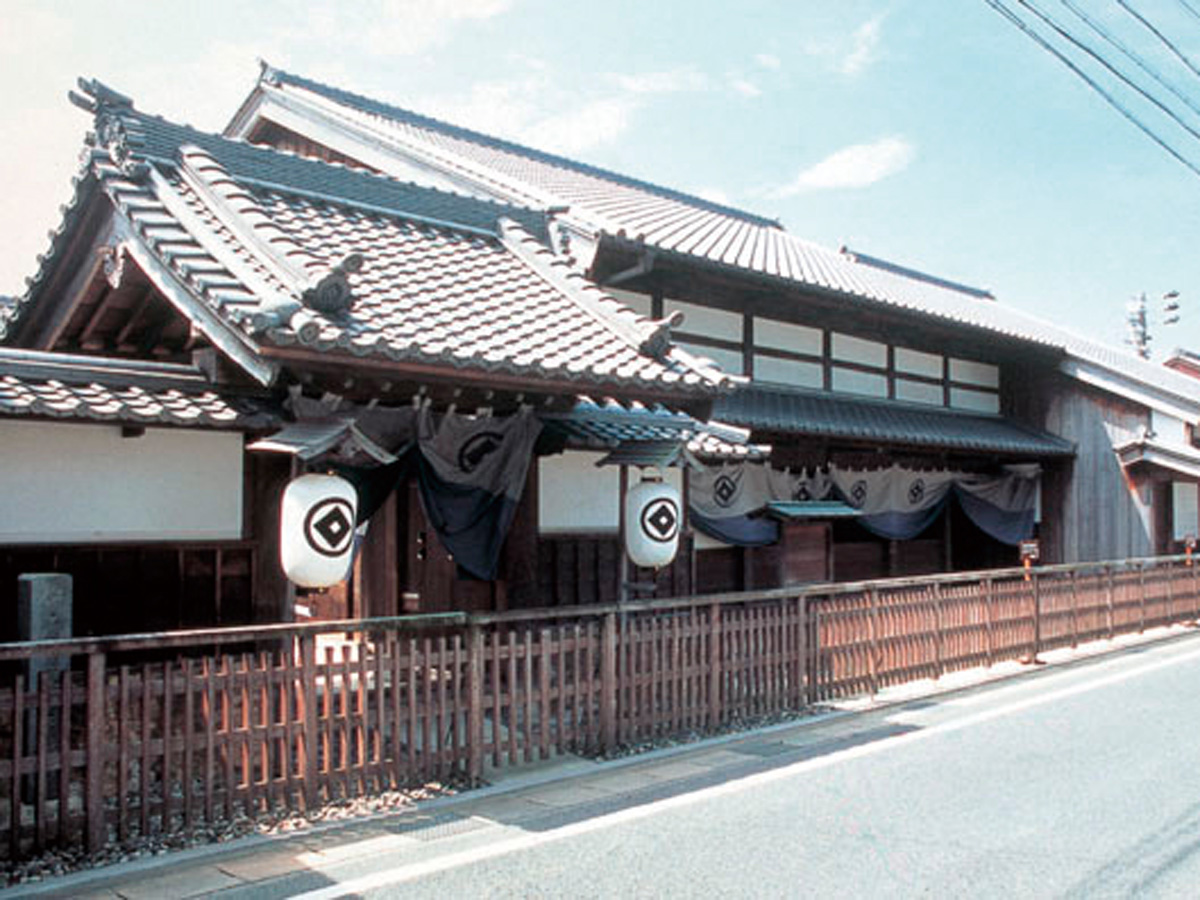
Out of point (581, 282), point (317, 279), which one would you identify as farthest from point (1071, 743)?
point (317, 279)

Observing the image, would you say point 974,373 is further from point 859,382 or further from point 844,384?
point 844,384

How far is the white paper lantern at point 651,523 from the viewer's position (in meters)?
9.10

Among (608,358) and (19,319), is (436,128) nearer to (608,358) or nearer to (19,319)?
(19,319)

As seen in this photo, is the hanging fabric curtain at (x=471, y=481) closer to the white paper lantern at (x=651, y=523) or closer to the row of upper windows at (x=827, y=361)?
the white paper lantern at (x=651, y=523)

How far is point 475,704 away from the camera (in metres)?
7.32

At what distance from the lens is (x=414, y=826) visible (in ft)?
20.7

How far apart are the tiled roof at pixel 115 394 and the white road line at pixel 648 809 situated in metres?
3.60

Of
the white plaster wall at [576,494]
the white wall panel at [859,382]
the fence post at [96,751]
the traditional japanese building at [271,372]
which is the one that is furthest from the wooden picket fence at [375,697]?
the white wall panel at [859,382]

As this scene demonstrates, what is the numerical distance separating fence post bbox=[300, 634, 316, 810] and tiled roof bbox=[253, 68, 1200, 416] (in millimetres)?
7212

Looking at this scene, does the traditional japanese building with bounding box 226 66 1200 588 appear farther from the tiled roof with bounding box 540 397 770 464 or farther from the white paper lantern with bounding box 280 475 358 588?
the white paper lantern with bounding box 280 475 358 588

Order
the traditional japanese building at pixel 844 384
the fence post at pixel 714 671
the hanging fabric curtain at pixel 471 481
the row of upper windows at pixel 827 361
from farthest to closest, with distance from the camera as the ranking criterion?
the row of upper windows at pixel 827 361
the traditional japanese building at pixel 844 384
the fence post at pixel 714 671
the hanging fabric curtain at pixel 471 481

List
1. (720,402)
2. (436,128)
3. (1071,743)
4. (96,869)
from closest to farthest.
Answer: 1. (96,869)
2. (1071,743)
3. (720,402)
4. (436,128)

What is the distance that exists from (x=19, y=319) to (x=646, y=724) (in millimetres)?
8039

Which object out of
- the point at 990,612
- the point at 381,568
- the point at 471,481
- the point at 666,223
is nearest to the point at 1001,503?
the point at 990,612
